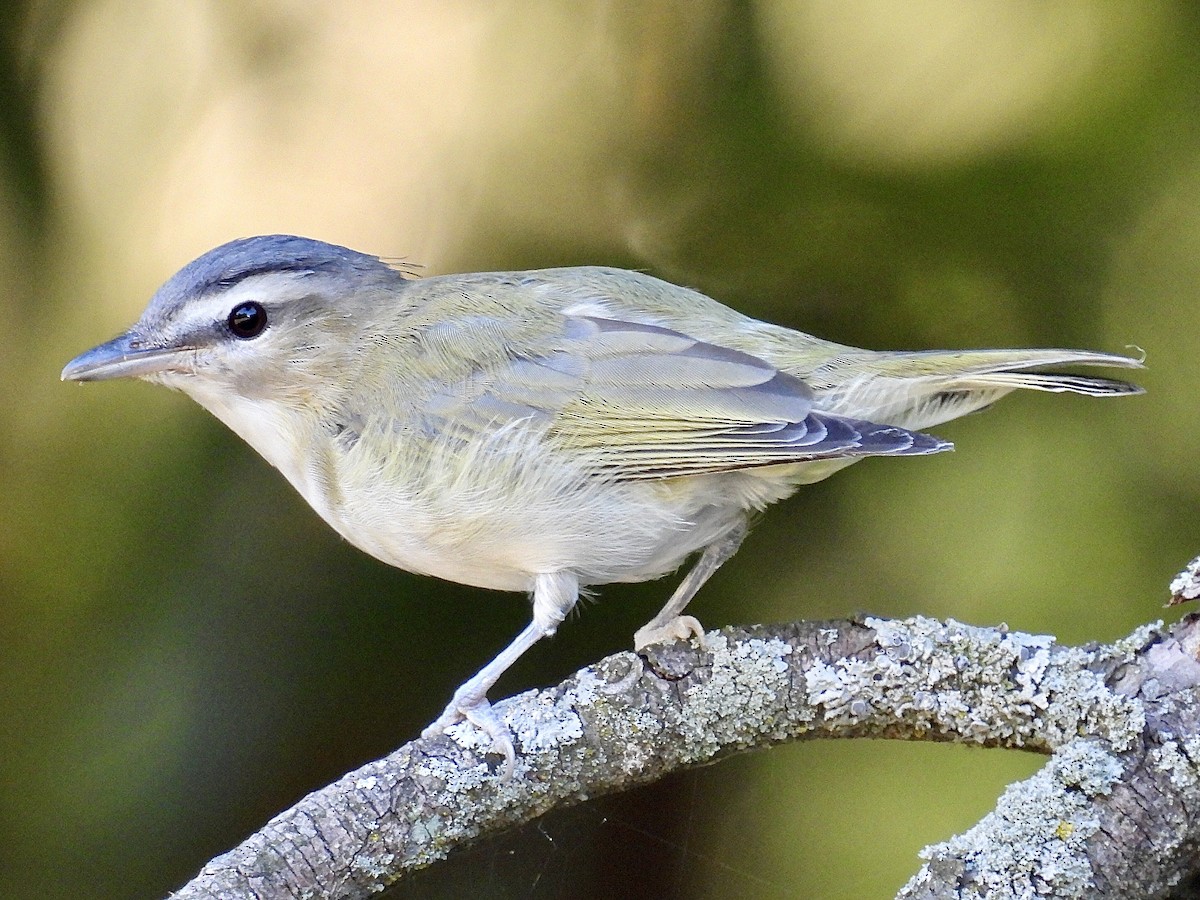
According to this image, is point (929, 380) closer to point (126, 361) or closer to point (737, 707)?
point (737, 707)

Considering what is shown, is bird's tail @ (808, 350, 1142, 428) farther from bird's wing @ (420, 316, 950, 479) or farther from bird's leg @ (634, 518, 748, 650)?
bird's leg @ (634, 518, 748, 650)

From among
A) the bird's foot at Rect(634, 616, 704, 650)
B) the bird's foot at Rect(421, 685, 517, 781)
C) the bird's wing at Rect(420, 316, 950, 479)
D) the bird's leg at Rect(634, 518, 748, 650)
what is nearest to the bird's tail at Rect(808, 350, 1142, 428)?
the bird's wing at Rect(420, 316, 950, 479)

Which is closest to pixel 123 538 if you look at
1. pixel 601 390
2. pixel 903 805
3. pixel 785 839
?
pixel 601 390

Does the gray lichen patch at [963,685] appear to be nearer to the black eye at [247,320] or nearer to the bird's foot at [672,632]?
the bird's foot at [672,632]

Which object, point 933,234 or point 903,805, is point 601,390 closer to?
point 933,234

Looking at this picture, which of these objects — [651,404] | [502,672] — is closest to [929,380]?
[651,404]
